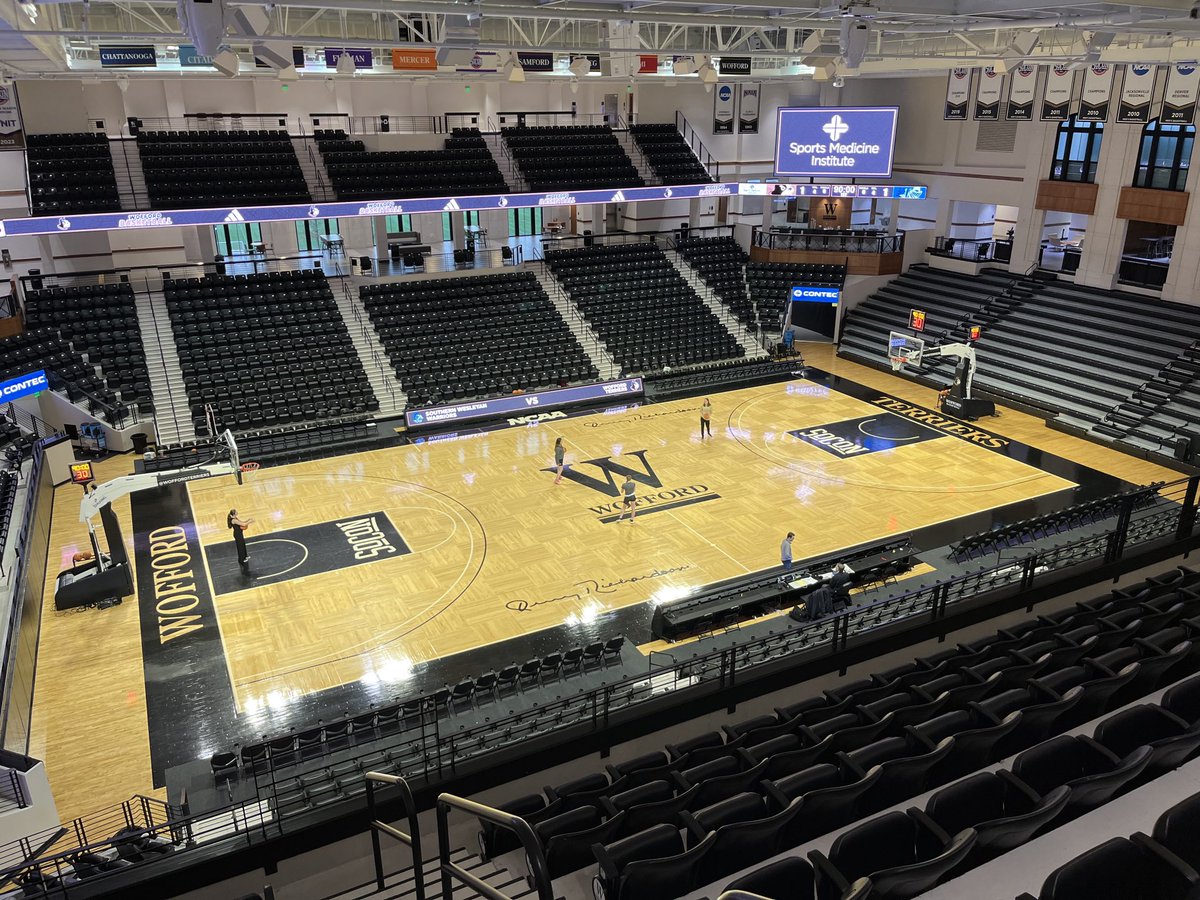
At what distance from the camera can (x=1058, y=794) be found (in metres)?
5.65

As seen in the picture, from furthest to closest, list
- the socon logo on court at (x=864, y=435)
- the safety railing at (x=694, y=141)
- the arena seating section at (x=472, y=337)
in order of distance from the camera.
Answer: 1. the safety railing at (x=694, y=141)
2. the arena seating section at (x=472, y=337)
3. the socon logo on court at (x=864, y=435)

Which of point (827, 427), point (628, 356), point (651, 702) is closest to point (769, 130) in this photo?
point (628, 356)

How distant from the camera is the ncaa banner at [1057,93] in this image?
21239mm

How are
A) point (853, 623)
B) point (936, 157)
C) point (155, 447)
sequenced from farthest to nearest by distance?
point (936, 157) < point (155, 447) < point (853, 623)

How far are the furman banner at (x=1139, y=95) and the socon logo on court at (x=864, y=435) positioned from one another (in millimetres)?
8671

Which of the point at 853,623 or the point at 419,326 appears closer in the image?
the point at 853,623

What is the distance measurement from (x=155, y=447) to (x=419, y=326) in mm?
8482

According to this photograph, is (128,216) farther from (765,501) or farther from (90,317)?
(765,501)

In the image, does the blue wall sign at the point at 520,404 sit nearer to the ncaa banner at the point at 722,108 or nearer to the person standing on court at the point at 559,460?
the person standing on court at the point at 559,460

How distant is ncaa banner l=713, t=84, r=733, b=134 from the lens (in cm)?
3516

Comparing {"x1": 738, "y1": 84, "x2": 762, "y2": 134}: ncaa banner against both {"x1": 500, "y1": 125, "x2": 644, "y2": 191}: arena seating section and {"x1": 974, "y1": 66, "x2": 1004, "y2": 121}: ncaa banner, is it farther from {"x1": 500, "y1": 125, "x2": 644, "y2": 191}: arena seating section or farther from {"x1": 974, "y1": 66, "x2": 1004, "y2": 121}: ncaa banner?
{"x1": 974, "y1": 66, "x2": 1004, "y2": 121}: ncaa banner

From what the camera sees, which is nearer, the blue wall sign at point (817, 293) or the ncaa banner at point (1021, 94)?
the ncaa banner at point (1021, 94)
